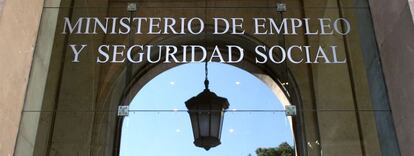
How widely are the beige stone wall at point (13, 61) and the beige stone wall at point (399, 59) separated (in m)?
3.00

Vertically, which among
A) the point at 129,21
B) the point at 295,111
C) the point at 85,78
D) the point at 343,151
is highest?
the point at 129,21

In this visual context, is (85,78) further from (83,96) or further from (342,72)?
(342,72)

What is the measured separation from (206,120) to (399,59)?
5.49 ft

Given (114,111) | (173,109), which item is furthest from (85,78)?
(173,109)

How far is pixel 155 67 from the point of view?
18.1 ft

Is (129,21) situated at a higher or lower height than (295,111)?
higher

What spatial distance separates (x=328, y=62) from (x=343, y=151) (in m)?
0.80

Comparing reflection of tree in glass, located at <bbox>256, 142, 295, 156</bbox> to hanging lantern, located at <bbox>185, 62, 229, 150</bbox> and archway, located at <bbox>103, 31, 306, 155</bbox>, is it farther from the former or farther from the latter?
hanging lantern, located at <bbox>185, 62, 229, 150</bbox>

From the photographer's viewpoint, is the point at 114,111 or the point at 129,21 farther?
the point at 129,21

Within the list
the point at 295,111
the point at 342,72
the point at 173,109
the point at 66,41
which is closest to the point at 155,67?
the point at 173,109

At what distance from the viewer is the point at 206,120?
5.31 m

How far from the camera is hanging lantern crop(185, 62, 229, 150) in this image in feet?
17.4

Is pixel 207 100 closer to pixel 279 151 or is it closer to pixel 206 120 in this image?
pixel 206 120

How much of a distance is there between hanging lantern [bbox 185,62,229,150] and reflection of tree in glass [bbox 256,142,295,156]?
0.39 meters
